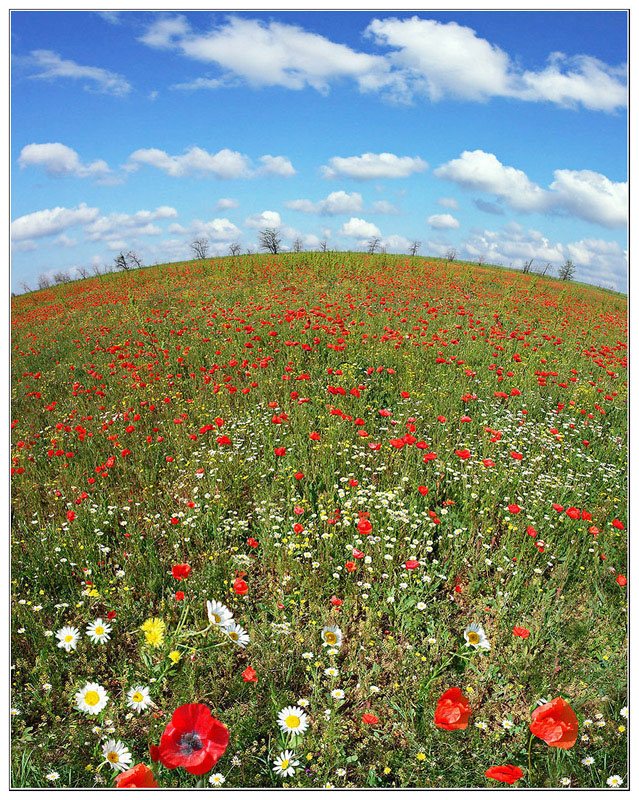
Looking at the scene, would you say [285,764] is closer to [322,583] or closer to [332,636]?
[332,636]

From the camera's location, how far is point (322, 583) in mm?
3199

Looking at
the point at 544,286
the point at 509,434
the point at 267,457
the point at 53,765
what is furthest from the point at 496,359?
the point at 544,286

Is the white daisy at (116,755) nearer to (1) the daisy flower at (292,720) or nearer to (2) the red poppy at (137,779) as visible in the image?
(2) the red poppy at (137,779)

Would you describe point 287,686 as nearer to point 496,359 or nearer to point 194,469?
point 194,469

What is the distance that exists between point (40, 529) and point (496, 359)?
277 inches

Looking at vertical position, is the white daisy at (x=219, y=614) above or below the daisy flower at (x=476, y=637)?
above

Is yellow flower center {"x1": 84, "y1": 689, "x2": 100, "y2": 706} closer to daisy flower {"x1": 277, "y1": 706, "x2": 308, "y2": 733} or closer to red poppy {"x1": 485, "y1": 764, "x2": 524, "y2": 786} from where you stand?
daisy flower {"x1": 277, "y1": 706, "x2": 308, "y2": 733}

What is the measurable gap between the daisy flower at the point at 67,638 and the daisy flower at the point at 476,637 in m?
2.25

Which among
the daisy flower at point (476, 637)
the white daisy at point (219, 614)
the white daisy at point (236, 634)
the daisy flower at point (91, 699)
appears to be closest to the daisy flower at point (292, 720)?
the white daisy at point (236, 634)

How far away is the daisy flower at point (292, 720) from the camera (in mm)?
2205

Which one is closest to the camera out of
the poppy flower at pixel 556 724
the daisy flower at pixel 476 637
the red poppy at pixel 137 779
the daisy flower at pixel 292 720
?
the red poppy at pixel 137 779

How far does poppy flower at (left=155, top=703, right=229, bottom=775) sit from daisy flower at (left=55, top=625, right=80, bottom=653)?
1.33 meters

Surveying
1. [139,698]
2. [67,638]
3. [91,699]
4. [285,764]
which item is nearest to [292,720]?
[285,764]

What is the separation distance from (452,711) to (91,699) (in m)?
1.63
